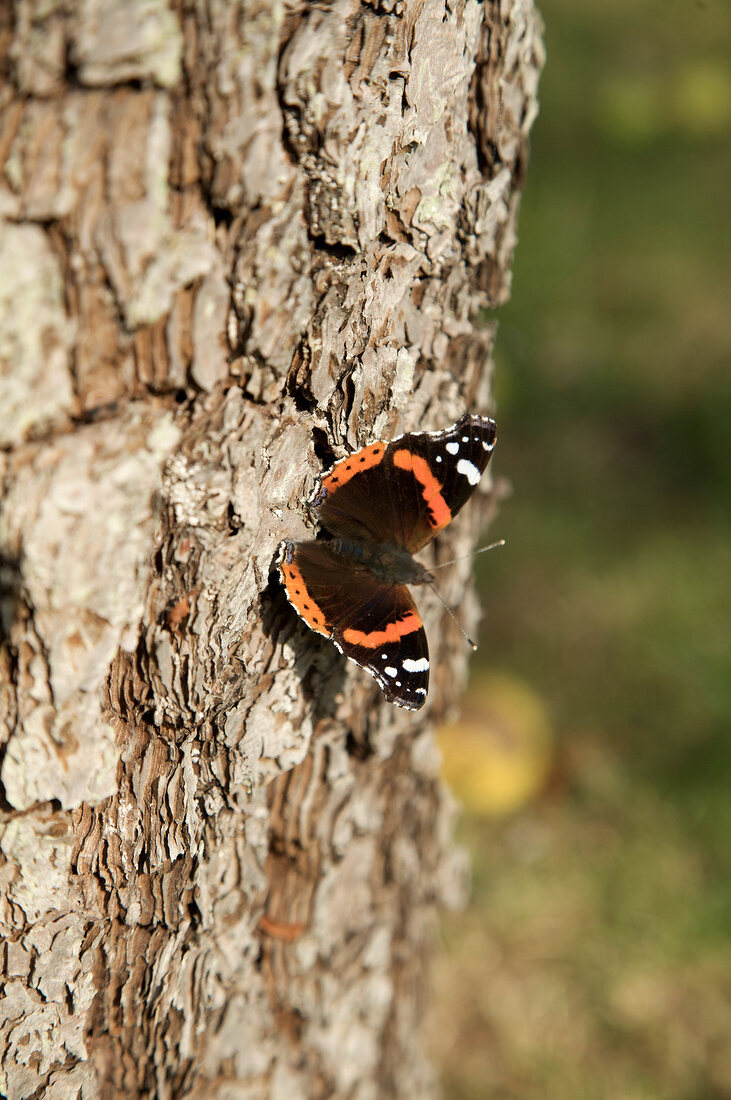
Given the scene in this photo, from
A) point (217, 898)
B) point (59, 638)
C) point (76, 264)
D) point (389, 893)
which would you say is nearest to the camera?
point (76, 264)

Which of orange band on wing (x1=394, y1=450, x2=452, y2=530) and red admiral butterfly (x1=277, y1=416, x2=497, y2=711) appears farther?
orange band on wing (x1=394, y1=450, x2=452, y2=530)

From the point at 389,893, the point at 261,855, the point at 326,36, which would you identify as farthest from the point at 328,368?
the point at 389,893

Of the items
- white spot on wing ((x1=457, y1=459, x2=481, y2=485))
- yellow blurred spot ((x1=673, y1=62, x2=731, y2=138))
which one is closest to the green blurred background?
yellow blurred spot ((x1=673, y1=62, x2=731, y2=138))

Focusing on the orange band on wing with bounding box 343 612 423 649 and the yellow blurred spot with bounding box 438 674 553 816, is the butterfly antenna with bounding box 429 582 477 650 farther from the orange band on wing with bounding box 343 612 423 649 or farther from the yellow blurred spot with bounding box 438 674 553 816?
the yellow blurred spot with bounding box 438 674 553 816

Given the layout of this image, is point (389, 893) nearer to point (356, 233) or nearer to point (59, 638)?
point (59, 638)

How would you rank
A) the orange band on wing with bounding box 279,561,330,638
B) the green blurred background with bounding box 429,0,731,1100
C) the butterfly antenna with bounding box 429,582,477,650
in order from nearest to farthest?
the orange band on wing with bounding box 279,561,330,638 < the butterfly antenna with bounding box 429,582,477,650 < the green blurred background with bounding box 429,0,731,1100

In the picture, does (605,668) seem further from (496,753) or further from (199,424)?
(199,424)

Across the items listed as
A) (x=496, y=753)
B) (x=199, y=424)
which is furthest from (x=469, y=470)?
(x=496, y=753)
